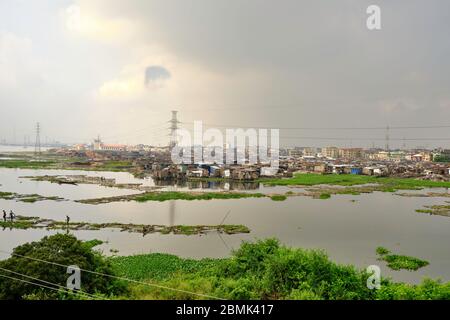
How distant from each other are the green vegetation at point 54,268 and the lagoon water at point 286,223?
5545mm

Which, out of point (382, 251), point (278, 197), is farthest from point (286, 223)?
point (278, 197)

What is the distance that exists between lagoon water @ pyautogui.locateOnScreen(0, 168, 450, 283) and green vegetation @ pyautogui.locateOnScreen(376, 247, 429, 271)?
25cm

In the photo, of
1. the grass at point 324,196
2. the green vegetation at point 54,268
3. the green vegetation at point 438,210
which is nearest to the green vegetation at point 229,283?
the green vegetation at point 54,268

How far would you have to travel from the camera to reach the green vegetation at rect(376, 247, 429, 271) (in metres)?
11.7

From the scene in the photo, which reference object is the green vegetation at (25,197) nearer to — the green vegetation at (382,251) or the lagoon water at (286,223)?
the lagoon water at (286,223)

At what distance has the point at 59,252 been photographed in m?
7.43

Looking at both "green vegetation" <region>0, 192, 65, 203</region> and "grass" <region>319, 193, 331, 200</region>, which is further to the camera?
"grass" <region>319, 193, 331, 200</region>

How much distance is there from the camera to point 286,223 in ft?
59.6

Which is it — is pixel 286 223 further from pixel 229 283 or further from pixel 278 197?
pixel 229 283

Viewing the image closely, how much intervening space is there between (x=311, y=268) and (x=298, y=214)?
510 inches

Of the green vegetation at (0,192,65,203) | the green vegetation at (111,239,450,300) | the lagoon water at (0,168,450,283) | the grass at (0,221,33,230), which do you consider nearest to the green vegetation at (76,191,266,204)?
the lagoon water at (0,168,450,283)

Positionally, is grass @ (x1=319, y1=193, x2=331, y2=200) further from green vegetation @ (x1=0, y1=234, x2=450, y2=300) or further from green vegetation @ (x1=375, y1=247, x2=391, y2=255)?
green vegetation @ (x1=0, y1=234, x2=450, y2=300)

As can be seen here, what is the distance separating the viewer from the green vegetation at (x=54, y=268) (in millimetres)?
6656
